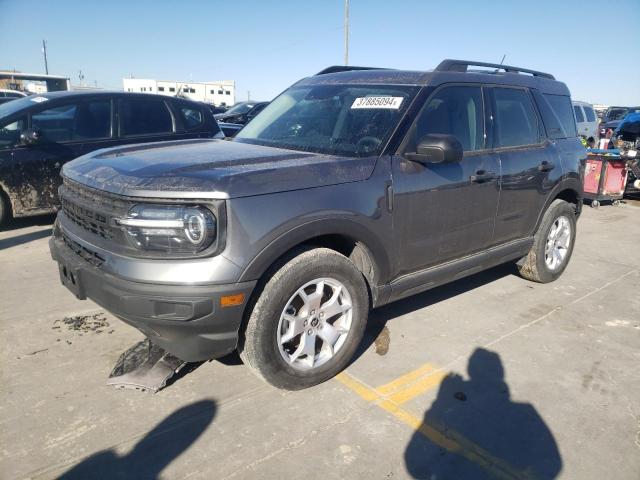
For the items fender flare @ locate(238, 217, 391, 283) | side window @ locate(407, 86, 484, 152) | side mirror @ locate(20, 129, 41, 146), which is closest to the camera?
fender flare @ locate(238, 217, 391, 283)

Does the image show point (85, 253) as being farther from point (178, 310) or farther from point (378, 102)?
point (378, 102)

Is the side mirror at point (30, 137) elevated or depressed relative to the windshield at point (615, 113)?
depressed

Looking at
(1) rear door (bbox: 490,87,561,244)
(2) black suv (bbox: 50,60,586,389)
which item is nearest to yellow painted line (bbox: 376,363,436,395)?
(2) black suv (bbox: 50,60,586,389)

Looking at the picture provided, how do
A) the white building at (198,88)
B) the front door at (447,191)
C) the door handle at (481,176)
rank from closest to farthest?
1. the front door at (447,191)
2. the door handle at (481,176)
3. the white building at (198,88)

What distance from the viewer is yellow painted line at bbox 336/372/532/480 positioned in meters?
2.36

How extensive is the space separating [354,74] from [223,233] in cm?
214

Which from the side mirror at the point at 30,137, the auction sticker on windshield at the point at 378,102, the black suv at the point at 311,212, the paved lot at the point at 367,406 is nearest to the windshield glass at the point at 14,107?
the side mirror at the point at 30,137

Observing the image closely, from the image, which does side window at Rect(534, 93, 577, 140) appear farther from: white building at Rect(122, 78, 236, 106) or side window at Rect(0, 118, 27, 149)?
white building at Rect(122, 78, 236, 106)

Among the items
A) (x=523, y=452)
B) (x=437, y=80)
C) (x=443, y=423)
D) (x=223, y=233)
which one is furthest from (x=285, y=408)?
(x=437, y=80)

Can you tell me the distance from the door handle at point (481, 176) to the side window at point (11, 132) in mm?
5495

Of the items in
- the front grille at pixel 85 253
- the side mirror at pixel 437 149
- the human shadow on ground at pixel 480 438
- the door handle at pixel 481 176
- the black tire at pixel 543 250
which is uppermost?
the side mirror at pixel 437 149

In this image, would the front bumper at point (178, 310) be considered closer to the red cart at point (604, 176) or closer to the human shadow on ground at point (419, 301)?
the human shadow on ground at point (419, 301)

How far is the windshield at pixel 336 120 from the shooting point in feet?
10.7

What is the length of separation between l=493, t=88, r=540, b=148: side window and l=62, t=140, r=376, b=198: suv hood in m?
1.59
